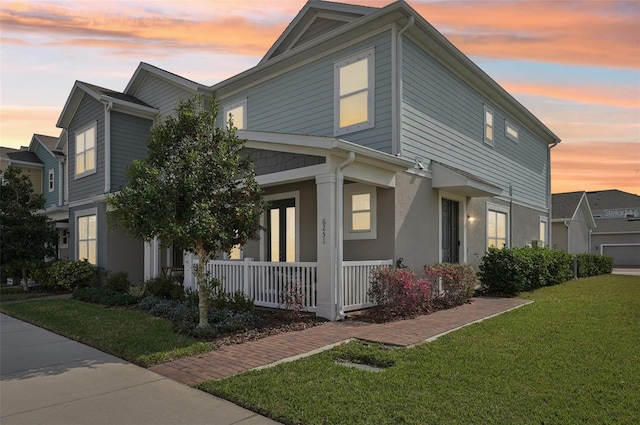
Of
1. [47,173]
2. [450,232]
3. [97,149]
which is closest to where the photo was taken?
[450,232]

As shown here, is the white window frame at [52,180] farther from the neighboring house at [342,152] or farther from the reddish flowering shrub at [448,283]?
the reddish flowering shrub at [448,283]

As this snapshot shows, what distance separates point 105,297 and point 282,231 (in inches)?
187

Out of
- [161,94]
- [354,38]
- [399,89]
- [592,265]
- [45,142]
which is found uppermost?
[161,94]

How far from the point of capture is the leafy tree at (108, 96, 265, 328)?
22.7 feet

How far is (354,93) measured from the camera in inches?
421

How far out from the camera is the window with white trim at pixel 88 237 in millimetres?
15180

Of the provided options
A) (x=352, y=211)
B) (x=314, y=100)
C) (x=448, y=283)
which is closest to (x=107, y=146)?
(x=314, y=100)

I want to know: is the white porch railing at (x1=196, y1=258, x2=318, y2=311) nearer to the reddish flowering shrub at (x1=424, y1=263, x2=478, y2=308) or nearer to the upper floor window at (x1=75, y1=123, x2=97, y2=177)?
the reddish flowering shrub at (x1=424, y1=263, x2=478, y2=308)

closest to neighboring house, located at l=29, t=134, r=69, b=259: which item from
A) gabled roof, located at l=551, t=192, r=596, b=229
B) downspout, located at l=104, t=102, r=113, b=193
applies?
Result: downspout, located at l=104, t=102, r=113, b=193

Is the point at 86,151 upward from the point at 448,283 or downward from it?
upward

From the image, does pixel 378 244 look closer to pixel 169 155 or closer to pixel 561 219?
pixel 169 155

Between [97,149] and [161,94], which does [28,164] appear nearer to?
[97,149]

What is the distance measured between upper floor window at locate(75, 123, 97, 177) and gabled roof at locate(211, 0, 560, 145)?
504cm

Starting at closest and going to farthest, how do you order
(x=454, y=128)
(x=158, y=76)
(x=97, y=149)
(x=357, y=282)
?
(x=357, y=282) < (x=454, y=128) < (x=97, y=149) < (x=158, y=76)
